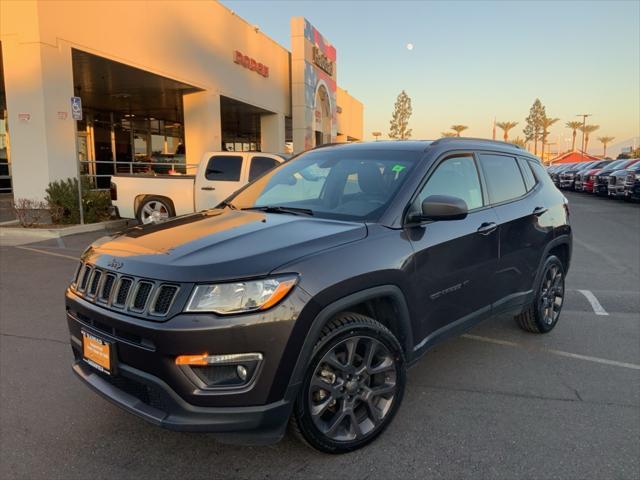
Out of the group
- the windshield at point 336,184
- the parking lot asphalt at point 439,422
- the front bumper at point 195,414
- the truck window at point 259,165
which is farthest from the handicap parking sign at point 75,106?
the front bumper at point 195,414

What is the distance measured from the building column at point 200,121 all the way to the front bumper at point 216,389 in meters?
17.6

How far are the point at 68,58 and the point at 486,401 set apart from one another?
1227cm

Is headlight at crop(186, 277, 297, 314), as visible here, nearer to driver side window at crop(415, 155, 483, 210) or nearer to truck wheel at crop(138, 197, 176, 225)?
driver side window at crop(415, 155, 483, 210)

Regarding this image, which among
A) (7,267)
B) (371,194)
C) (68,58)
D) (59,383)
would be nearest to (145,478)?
(59,383)

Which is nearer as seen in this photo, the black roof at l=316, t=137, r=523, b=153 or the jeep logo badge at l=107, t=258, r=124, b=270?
the jeep logo badge at l=107, t=258, r=124, b=270

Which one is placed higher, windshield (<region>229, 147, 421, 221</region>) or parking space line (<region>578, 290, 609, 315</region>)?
windshield (<region>229, 147, 421, 221</region>)

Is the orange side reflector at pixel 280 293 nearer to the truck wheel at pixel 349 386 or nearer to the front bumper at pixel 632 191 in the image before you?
the truck wheel at pixel 349 386

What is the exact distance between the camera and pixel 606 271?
8.02m

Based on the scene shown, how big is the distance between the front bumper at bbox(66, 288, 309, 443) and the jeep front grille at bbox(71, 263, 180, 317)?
0.07m

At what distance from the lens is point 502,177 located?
14.5 feet

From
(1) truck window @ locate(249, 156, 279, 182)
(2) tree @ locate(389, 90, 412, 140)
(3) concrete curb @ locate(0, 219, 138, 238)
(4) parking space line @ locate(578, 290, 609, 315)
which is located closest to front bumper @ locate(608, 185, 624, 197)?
(1) truck window @ locate(249, 156, 279, 182)

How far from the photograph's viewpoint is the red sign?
21.2 metres

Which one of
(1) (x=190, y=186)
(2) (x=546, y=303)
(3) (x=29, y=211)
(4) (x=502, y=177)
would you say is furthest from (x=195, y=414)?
(3) (x=29, y=211)

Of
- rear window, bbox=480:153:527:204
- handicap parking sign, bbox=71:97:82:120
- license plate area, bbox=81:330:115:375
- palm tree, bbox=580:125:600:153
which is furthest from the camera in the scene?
palm tree, bbox=580:125:600:153
